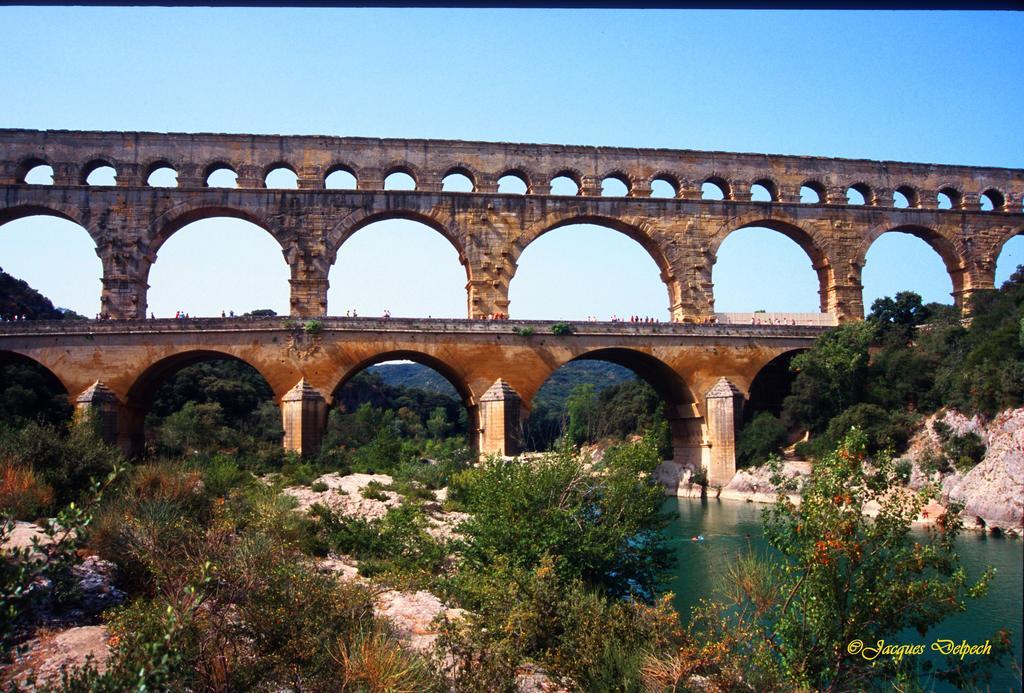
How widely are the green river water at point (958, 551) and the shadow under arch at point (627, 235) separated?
272 inches

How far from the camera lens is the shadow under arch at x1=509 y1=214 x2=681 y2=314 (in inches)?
933

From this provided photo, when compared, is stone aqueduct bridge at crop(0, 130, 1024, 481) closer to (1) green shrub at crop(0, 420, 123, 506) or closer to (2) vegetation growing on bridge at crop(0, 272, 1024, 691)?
(2) vegetation growing on bridge at crop(0, 272, 1024, 691)

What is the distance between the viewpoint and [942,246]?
87.0 feet

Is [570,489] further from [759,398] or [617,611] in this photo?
[759,398]

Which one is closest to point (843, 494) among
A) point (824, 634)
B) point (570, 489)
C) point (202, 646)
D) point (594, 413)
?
point (824, 634)

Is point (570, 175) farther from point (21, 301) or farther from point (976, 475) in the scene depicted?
point (21, 301)

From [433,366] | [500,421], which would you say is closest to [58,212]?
[433,366]

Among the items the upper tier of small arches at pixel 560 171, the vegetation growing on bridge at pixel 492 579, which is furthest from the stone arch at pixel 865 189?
the vegetation growing on bridge at pixel 492 579

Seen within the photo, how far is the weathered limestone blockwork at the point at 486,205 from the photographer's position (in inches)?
896

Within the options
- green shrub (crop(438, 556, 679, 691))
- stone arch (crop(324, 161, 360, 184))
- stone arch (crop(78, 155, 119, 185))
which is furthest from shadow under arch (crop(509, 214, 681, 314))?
green shrub (crop(438, 556, 679, 691))

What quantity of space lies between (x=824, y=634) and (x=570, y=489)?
151 inches

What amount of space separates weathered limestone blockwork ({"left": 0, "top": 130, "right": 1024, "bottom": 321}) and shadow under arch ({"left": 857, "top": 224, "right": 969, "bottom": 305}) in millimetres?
51

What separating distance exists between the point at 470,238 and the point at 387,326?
4.08 meters

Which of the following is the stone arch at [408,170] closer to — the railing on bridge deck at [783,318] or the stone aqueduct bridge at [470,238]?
the stone aqueduct bridge at [470,238]
